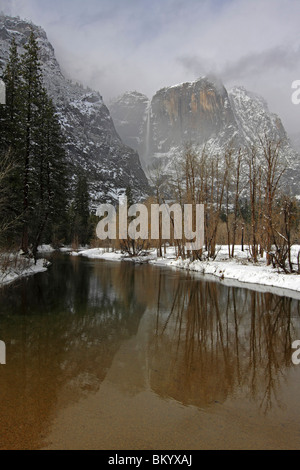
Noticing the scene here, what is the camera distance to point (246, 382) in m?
5.00

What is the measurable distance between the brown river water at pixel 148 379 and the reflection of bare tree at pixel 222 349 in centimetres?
3

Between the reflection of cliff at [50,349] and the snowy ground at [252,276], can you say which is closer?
the reflection of cliff at [50,349]

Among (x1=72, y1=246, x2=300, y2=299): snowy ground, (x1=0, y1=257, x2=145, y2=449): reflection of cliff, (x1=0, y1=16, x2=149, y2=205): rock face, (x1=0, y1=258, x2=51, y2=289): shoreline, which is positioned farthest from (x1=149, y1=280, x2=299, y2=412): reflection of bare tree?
(x1=0, y1=16, x2=149, y2=205): rock face

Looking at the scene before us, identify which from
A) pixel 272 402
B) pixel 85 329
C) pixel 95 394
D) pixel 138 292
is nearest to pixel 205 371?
pixel 272 402

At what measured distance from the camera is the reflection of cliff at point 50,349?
3891 mm

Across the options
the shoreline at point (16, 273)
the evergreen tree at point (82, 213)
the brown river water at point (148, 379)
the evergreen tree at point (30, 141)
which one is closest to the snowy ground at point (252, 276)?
the brown river water at point (148, 379)

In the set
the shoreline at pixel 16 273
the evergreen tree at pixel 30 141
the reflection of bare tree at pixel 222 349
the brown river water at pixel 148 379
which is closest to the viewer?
the brown river water at pixel 148 379

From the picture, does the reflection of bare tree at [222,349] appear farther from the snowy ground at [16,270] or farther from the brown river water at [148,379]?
the snowy ground at [16,270]

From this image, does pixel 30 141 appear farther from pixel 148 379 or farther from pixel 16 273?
pixel 148 379

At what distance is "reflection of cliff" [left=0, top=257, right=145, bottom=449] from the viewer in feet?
12.8

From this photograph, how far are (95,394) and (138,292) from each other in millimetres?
10152

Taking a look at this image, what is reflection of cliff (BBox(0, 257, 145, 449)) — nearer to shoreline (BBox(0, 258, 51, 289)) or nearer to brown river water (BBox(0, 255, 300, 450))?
brown river water (BBox(0, 255, 300, 450))

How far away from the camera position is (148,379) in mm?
5070
